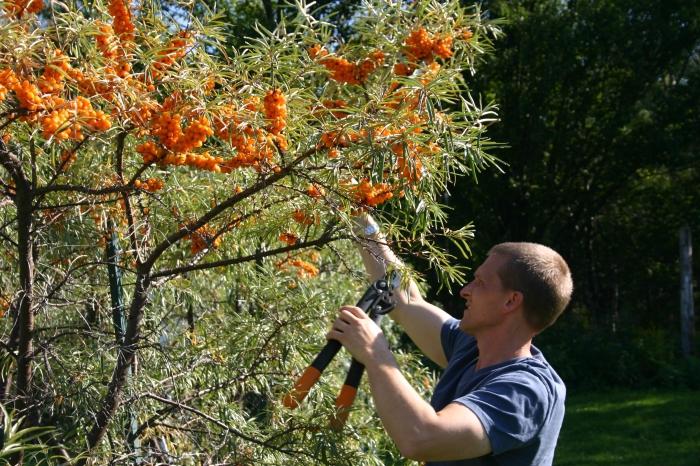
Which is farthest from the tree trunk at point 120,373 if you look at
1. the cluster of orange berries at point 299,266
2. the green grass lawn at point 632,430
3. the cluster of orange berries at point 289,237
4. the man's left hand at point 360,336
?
the green grass lawn at point 632,430

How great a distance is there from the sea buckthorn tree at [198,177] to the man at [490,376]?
19cm

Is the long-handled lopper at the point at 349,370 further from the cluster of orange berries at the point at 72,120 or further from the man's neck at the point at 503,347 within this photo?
the cluster of orange berries at the point at 72,120

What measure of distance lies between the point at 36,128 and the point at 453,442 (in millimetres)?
1149

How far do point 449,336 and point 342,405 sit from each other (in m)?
0.54

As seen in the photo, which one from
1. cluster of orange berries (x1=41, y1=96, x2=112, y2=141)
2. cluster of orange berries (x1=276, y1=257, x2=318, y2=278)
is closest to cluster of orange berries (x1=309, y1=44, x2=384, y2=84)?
cluster of orange berries (x1=41, y1=96, x2=112, y2=141)

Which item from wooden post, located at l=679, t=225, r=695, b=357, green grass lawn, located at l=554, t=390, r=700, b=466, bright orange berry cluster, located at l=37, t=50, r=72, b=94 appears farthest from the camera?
wooden post, located at l=679, t=225, r=695, b=357

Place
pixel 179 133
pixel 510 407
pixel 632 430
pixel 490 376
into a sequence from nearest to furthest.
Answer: pixel 179 133 → pixel 510 407 → pixel 490 376 → pixel 632 430

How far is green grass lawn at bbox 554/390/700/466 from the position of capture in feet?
24.6

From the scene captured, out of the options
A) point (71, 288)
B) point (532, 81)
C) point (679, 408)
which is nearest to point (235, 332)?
point (71, 288)

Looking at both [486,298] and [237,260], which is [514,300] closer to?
[486,298]

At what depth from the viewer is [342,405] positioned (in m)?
2.20

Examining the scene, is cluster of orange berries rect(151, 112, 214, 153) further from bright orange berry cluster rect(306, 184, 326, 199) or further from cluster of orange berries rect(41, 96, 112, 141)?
bright orange berry cluster rect(306, 184, 326, 199)

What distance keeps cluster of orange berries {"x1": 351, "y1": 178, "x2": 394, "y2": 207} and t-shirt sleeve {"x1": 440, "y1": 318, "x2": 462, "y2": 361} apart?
66 centimetres

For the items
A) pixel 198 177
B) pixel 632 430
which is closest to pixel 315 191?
pixel 198 177
